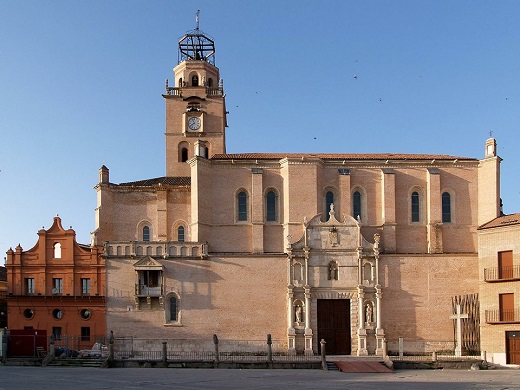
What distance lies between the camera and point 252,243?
5491cm

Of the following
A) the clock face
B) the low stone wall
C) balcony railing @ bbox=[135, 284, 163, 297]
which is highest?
the clock face

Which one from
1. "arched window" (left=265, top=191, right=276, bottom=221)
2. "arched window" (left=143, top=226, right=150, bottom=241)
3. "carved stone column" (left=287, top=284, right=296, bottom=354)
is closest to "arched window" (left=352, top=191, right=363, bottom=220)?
"arched window" (left=265, top=191, right=276, bottom=221)

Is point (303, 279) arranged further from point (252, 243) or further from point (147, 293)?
point (147, 293)

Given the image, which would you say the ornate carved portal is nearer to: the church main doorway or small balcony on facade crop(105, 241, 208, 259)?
the church main doorway

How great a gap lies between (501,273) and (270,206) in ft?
52.7

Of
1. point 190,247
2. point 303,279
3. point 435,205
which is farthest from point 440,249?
point 190,247

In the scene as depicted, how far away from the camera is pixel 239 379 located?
38.4 m

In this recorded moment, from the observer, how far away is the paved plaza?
113 feet

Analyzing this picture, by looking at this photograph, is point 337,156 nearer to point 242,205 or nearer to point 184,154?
point 242,205

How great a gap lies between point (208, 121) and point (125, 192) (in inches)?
467

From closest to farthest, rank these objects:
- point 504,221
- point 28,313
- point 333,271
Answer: point 504,221
point 333,271
point 28,313

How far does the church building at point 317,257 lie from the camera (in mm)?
52562

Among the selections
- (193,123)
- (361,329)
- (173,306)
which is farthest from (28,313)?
(361,329)

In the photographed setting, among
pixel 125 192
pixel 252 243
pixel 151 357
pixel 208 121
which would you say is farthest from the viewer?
pixel 208 121
